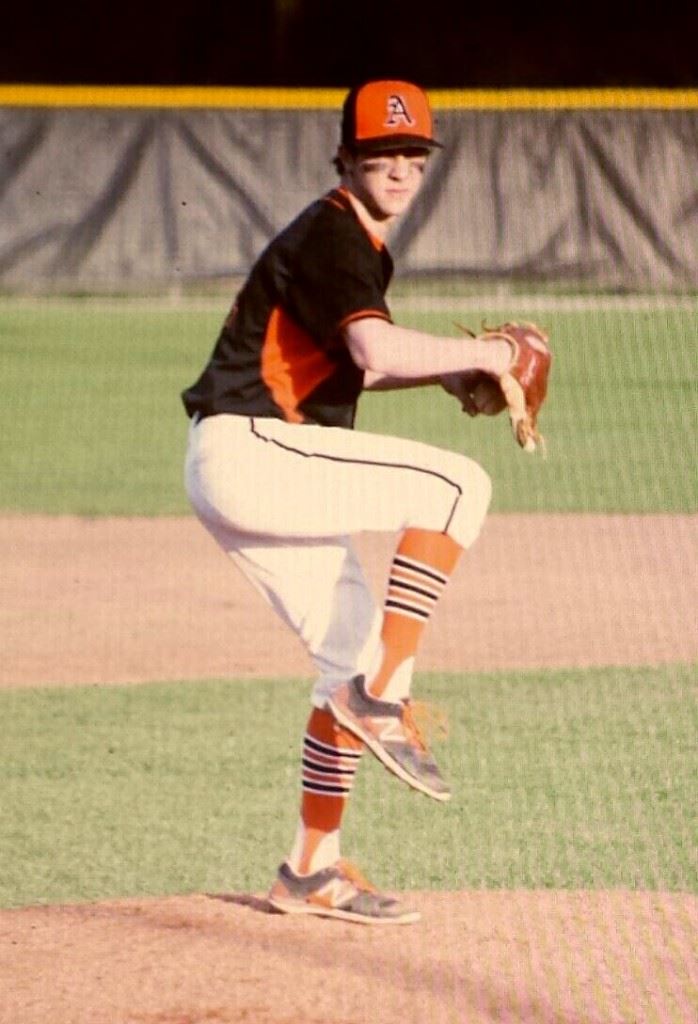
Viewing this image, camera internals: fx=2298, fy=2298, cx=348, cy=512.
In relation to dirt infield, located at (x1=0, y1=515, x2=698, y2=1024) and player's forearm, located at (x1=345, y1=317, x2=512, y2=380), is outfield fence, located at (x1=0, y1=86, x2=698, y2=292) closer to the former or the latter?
dirt infield, located at (x1=0, y1=515, x2=698, y2=1024)

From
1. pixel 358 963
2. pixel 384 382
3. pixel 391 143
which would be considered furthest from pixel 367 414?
pixel 358 963

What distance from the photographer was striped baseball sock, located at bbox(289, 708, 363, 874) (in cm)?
466

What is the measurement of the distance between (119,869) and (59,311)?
44.9 ft

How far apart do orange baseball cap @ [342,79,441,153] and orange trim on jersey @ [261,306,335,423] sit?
1.20 feet

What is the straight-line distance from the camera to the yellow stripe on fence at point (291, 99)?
683 inches

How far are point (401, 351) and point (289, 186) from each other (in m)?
14.1

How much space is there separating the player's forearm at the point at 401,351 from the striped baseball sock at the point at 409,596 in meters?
0.33

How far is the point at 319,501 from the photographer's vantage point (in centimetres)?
436

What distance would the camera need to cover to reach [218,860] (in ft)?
18.3

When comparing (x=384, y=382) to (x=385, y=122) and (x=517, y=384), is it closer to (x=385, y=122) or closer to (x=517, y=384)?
(x=517, y=384)

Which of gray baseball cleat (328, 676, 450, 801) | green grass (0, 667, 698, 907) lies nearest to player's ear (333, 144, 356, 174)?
gray baseball cleat (328, 676, 450, 801)

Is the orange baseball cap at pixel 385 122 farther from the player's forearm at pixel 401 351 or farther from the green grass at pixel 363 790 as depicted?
the green grass at pixel 363 790

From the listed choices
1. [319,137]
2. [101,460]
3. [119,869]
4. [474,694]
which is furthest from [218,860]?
[319,137]

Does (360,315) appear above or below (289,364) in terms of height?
above
